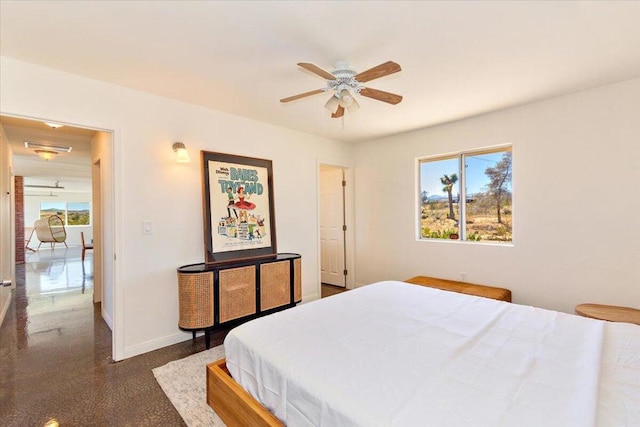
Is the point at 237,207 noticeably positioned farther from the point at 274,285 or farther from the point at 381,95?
the point at 381,95

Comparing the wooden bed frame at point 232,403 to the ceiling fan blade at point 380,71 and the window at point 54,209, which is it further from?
the window at point 54,209

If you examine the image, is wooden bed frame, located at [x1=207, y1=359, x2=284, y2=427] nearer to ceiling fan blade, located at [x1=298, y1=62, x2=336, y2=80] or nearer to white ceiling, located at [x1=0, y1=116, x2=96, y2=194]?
ceiling fan blade, located at [x1=298, y1=62, x2=336, y2=80]

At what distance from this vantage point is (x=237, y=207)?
11.4 ft

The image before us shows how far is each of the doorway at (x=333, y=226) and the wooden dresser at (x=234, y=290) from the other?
1.57m

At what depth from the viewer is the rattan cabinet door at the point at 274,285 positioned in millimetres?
3328

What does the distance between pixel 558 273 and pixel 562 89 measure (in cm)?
183

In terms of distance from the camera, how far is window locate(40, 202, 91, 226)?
1117cm

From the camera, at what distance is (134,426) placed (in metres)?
1.84

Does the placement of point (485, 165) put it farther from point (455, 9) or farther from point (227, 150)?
point (227, 150)

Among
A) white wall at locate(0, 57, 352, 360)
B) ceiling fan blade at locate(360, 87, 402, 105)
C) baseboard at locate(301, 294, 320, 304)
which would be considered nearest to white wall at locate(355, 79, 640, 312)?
baseboard at locate(301, 294, 320, 304)

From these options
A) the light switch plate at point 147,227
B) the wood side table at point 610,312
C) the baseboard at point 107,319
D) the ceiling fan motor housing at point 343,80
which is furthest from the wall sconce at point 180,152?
the wood side table at point 610,312

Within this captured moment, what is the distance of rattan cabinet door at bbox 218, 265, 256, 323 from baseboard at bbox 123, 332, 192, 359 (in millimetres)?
499

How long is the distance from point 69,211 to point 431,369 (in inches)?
571

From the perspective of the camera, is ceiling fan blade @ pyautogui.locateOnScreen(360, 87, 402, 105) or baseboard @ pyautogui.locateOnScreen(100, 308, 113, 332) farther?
baseboard @ pyautogui.locateOnScreen(100, 308, 113, 332)
